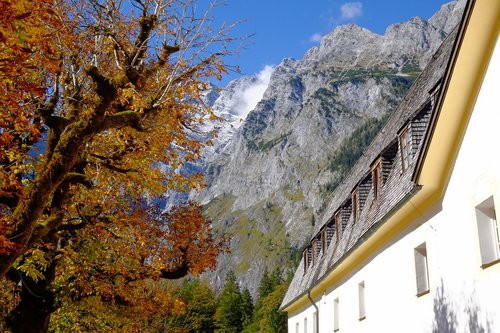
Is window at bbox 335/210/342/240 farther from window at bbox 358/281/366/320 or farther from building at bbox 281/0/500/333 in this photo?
building at bbox 281/0/500/333

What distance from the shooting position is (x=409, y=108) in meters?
15.2

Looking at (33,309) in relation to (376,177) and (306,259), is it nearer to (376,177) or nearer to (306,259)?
(376,177)

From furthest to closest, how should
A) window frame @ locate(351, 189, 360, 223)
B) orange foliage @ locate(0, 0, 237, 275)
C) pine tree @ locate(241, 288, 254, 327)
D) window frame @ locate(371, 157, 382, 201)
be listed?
pine tree @ locate(241, 288, 254, 327), window frame @ locate(351, 189, 360, 223), window frame @ locate(371, 157, 382, 201), orange foliage @ locate(0, 0, 237, 275)

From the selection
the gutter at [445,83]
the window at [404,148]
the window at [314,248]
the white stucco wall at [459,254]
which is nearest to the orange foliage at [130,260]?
→ the white stucco wall at [459,254]

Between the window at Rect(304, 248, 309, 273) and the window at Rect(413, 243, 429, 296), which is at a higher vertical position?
the window at Rect(304, 248, 309, 273)

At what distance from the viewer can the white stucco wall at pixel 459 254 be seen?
8250 mm

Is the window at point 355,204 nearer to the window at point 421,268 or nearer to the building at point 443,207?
the building at point 443,207

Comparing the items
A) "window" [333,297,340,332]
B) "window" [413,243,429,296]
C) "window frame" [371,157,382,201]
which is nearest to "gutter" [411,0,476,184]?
"window" [413,243,429,296]

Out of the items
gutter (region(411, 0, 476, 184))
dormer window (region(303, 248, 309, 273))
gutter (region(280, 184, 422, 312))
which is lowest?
gutter (region(280, 184, 422, 312))

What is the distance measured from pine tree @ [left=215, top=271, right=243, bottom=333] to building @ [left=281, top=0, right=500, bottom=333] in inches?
3219

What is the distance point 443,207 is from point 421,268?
2.19 meters

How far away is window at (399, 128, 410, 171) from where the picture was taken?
12.9 m

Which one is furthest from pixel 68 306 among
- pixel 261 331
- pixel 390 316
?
pixel 261 331

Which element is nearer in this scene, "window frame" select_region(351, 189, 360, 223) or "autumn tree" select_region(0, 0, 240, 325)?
"autumn tree" select_region(0, 0, 240, 325)
